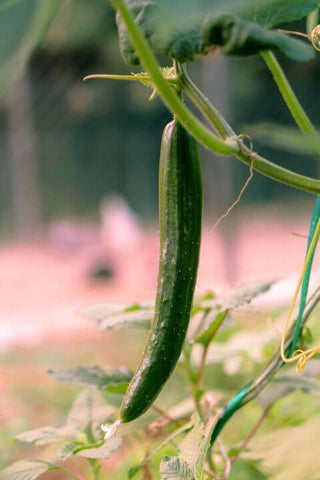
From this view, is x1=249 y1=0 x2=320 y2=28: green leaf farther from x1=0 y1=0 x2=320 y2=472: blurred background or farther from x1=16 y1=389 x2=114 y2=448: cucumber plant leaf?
x1=0 y1=0 x2=320 y2=472: blurred background

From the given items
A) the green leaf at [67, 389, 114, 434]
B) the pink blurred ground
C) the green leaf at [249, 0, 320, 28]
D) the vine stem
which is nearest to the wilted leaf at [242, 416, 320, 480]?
the green leaf at [67, 389, 114, 434]

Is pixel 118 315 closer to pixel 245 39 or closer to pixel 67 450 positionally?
pixel 67 450

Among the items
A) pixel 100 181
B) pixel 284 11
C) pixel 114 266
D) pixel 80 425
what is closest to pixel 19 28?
pixel 284 11

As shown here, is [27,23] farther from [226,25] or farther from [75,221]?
[75,221]

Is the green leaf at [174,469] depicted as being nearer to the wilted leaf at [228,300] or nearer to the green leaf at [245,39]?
the wilted leaf at [228,300]

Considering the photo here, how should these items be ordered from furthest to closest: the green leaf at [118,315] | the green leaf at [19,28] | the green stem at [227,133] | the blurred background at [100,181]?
the blurred background at [100,181]
the green leaf at [118,315]
the green stem at [227,133]
the green leaf at [19,28]

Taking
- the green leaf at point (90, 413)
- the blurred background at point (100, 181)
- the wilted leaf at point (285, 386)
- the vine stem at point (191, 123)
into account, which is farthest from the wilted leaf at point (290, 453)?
the blurred background at point (100, 181)
